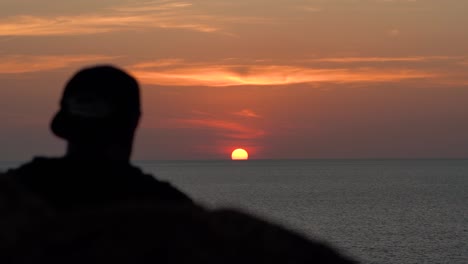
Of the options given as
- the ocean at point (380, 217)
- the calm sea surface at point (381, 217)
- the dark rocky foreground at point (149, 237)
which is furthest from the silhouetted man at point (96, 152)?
the calm sea surface at point (381, 217)

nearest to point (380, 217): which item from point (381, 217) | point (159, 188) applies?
point (381, 217)

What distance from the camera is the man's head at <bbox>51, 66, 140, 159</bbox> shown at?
2.30 meters

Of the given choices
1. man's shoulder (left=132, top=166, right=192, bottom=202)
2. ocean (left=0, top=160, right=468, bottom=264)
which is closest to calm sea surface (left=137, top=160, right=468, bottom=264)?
ocean (left=0, top=160, right=468, bottom=264)

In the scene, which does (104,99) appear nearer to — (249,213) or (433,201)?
(249,213)

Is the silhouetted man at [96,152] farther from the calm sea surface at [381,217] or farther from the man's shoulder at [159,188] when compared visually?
the calm sea surface at [381,217]

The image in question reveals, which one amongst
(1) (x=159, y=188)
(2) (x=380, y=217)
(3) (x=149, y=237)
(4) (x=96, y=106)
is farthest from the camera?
(2) (x=380, y=217)

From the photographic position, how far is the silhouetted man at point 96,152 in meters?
Result: 2.29

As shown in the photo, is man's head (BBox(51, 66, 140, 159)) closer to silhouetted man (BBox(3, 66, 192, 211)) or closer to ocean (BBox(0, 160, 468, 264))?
silhouetted man (BBox(3, 66, 192, 211))

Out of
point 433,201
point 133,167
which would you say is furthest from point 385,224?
point 133,167

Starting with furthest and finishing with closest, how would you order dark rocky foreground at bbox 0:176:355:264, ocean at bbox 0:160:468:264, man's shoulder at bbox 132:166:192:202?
ocean at bbox 0:160:468:264
man's shoulder at bbox 132:166:192:202
dark rocky foreground at bbox 0:176:355:264

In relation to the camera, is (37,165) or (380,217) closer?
(37,165)

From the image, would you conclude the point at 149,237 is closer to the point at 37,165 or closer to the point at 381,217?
the point at 37,165

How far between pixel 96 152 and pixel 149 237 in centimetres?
90

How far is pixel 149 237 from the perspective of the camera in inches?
60.4
